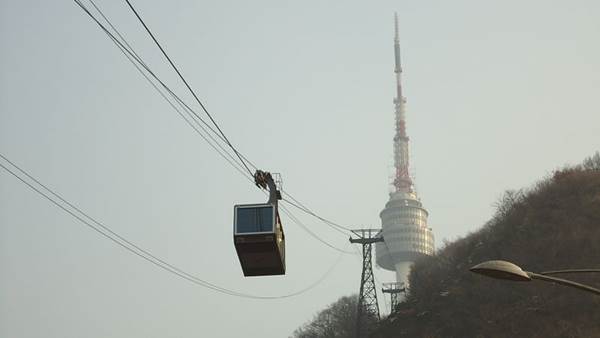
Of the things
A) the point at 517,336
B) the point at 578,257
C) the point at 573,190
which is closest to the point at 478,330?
the point at 517,336

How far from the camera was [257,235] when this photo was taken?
3397cm

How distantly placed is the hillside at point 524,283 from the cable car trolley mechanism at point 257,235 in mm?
36829

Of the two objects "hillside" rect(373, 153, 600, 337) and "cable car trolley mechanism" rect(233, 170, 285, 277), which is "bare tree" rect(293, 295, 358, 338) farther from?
"cable car trolley mechanism" rect(233, 170, 285, 277)

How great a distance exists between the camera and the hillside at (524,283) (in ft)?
226

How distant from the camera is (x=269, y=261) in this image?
115ft

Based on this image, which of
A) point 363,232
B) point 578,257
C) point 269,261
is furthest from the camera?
point 363,232

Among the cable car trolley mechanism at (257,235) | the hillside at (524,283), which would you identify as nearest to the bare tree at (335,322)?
the hillside at (524,283)

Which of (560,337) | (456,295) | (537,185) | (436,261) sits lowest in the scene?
(560,337)

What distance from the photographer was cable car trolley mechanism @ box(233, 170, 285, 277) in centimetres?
3403

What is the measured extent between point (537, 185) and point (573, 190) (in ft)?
35.2

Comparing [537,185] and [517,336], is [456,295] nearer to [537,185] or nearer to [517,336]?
[517,336]

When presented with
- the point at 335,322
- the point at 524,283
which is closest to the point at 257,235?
the point at 524,283

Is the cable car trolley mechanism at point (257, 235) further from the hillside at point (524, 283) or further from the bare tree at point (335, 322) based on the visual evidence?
the bare tree at point (335, 322)

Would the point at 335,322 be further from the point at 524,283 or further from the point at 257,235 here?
the point at 257,235
